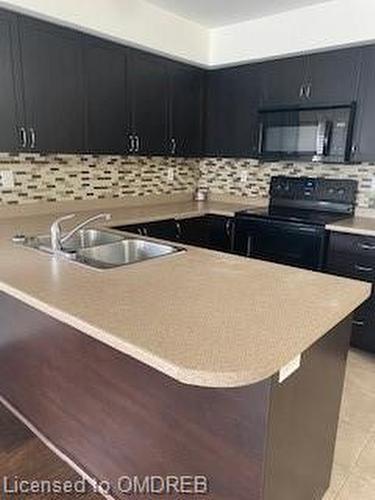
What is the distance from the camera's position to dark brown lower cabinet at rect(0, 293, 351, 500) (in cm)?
102

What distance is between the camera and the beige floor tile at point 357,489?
5.13 ft

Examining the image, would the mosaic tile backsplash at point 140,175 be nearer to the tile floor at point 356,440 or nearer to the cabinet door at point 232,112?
the cabinet door at point 232,112

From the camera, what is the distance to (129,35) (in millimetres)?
2771

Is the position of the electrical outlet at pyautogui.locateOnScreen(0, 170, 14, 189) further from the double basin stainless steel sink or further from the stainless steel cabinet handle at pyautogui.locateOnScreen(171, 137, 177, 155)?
the stainless steel cabinet handle at pyautogui.locateOnScreen(171, 137, 177, 155)

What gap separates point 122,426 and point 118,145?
83.7 inches

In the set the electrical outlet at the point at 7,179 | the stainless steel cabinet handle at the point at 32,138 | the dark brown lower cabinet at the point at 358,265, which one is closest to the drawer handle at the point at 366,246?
the dark brown lower cabinet at the point at 358,265

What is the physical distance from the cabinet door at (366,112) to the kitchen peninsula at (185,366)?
165 cm

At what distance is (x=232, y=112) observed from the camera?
345cm

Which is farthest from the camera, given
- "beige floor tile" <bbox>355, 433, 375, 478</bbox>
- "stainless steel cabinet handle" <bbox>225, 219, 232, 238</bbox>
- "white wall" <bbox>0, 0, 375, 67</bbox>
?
"stainless steel cabinet handle" <bbox>225, 219, 232, 238</bbox>

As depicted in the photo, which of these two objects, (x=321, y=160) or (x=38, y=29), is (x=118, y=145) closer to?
(x=38, y=29)

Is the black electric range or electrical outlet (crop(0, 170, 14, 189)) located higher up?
electrical outlet (crop(0, 170, 14, 189))

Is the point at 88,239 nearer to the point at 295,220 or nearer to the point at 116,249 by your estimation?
the point at 116,249

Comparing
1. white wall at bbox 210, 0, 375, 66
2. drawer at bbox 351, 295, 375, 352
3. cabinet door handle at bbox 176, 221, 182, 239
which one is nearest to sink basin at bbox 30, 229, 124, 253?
cabinet door handle at bbox 176, 221, 182, 239

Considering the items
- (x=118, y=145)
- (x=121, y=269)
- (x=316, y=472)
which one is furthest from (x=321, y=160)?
(x=316, y=472)
